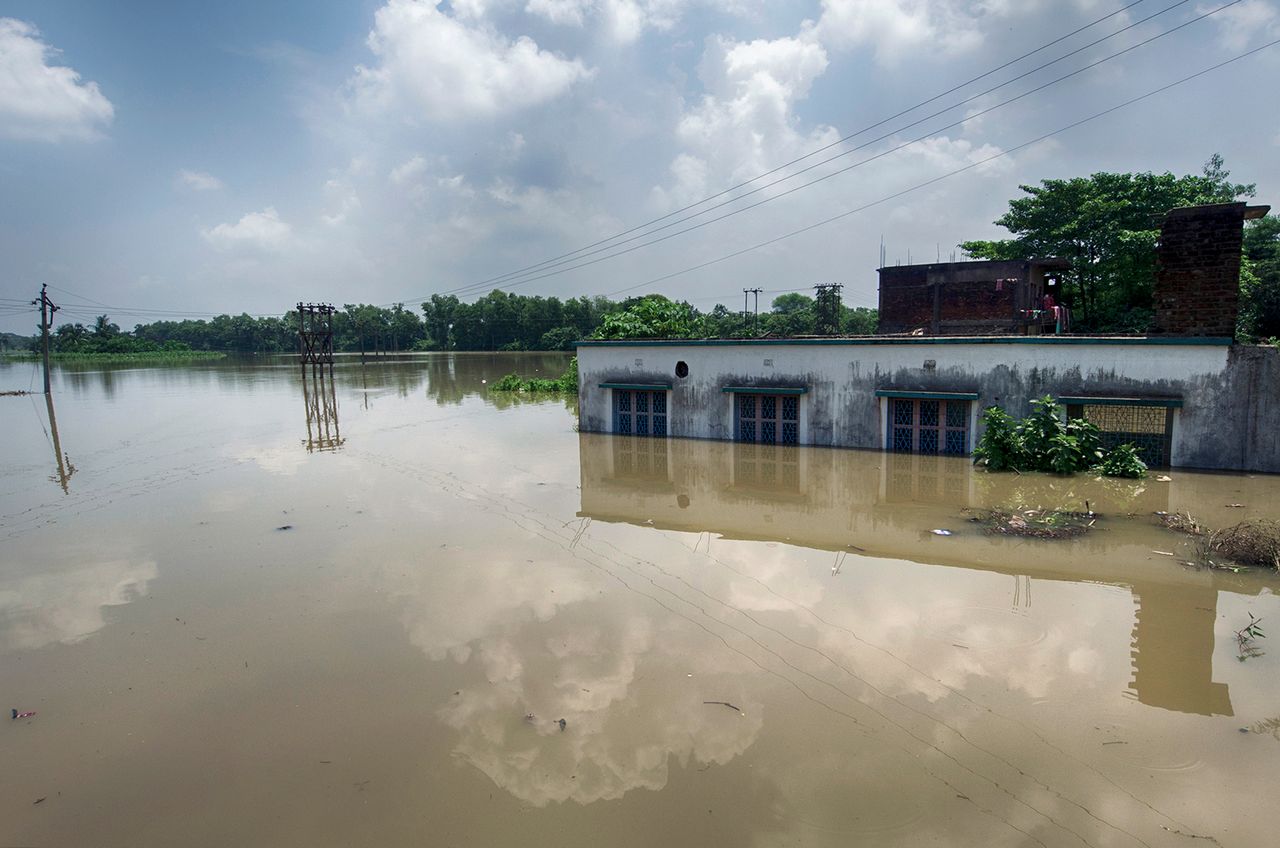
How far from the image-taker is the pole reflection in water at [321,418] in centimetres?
2077

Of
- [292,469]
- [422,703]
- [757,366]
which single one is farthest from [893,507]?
[292,469]

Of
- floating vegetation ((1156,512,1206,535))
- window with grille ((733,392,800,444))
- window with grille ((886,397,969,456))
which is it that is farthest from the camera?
window with grille ((733,392,800,444))

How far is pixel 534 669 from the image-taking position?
6668 mm

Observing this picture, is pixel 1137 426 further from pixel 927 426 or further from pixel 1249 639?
pixel 1249 639

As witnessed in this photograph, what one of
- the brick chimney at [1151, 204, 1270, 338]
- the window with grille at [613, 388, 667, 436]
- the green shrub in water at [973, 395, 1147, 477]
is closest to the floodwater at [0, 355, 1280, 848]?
the green shrub in water at [973, 395, 1147, 477]

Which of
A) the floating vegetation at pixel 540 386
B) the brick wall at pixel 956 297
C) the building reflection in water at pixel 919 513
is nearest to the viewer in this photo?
the building reflection in water at pixel 919 513

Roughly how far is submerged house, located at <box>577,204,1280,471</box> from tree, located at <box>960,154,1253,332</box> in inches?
332

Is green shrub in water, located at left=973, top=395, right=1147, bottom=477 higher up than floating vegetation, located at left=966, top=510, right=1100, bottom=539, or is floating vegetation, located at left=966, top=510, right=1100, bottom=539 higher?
green shrub in water, located at left=973, top=395, right=1147, bottom=477

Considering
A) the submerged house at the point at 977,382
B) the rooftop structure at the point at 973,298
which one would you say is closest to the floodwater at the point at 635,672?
the submerged house at the point at 977,382

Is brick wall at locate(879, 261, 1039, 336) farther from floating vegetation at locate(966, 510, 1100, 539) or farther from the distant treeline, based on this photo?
the distant treeline

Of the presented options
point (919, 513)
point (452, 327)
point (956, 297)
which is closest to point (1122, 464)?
point (919, 513)

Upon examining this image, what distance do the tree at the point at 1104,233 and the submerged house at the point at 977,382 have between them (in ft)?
27.7

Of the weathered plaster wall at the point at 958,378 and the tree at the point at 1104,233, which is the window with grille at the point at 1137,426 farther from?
the tree at the point at 1104,233

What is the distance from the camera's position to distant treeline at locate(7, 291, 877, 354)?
85.5m
